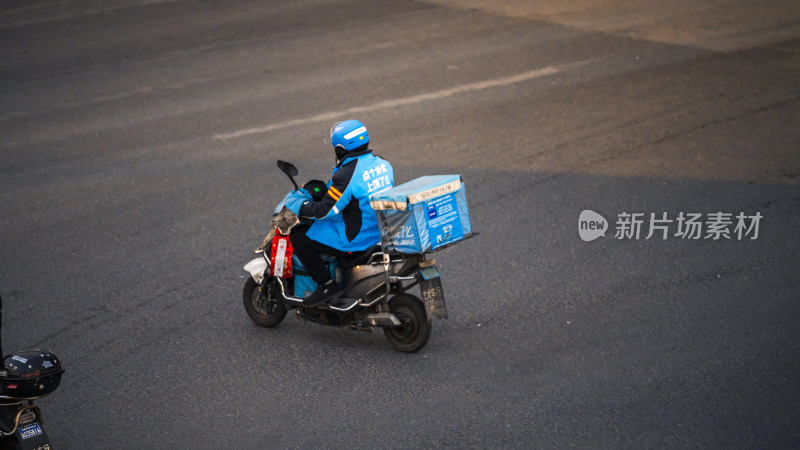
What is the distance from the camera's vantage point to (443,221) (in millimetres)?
6090

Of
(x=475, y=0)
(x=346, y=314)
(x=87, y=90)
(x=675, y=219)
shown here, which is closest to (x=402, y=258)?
(x=346, y=314)

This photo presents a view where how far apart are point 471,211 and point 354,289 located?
2.78 metres

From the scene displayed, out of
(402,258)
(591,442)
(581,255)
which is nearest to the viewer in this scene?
(591,442)

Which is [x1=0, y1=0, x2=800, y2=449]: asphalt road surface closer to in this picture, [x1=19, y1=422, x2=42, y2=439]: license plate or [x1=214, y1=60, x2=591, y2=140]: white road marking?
[x1=214, y1=60, x2=591, y2=140]: white road marking

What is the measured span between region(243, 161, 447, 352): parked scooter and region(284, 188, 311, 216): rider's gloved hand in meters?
0.05

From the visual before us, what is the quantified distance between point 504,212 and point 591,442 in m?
4.13

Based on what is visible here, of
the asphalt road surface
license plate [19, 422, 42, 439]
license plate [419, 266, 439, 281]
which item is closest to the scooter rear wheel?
the asphalt road surface

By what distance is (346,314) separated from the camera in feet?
21.9

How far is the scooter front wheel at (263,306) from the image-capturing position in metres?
6.93

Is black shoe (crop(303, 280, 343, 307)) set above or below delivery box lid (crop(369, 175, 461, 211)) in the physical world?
below

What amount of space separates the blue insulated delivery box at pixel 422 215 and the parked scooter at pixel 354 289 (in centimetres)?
21

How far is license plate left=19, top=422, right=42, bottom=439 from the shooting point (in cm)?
474

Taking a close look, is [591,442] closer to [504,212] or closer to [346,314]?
[346,314]
